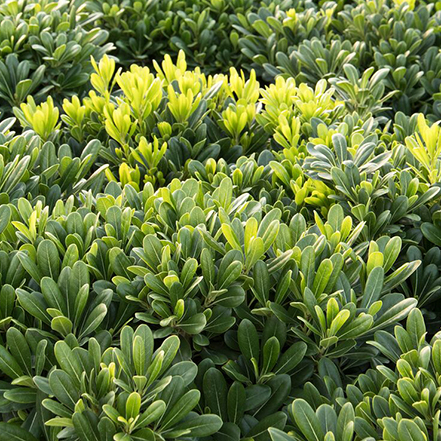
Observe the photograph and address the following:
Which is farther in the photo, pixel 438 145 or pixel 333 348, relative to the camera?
pixel 438 145

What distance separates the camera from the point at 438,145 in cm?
280

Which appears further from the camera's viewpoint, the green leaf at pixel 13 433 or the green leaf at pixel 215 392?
the green leaf at pixel 215 392

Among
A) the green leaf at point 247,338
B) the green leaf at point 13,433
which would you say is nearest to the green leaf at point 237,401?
the green leaf at point 247,338

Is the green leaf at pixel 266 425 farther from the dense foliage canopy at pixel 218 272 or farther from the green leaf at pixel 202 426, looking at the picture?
the green leaf at pixel 202 426

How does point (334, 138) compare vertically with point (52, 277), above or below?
above

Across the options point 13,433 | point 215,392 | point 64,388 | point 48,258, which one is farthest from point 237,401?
point 48,258

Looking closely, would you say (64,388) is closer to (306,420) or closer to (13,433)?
(13,433)

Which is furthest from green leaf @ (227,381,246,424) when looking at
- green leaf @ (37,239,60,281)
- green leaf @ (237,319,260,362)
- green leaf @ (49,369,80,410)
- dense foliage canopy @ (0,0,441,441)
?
green leaf @ (37,239,60,281)

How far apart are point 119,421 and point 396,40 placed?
12.1 feet

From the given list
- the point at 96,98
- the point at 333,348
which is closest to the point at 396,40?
the point at 96,98

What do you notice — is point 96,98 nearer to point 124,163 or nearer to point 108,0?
point 124,163

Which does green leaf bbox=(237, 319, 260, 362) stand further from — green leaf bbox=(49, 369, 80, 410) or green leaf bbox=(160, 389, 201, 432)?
green leaf bbox=(49, 369, 80, 410)

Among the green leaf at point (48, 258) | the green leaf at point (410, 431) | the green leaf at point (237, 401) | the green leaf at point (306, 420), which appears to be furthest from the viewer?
the green leaf at point (48, 258)

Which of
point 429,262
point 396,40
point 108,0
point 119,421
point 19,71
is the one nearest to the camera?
point 119,421
